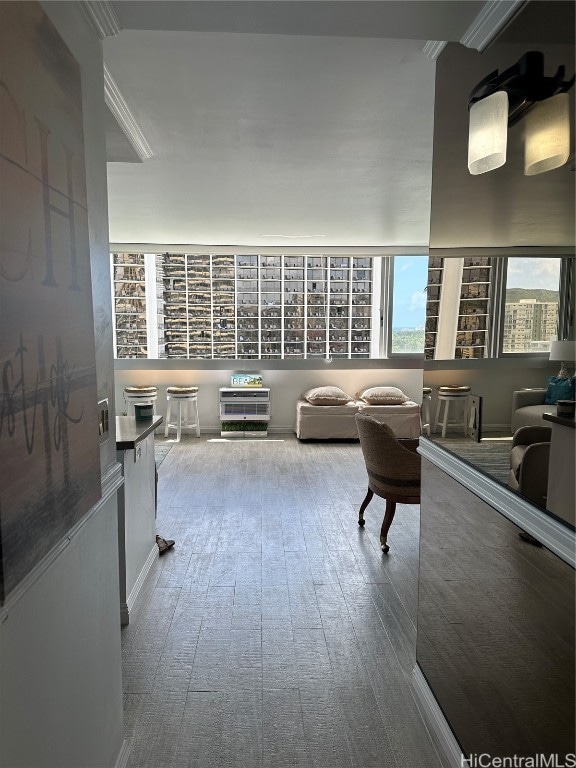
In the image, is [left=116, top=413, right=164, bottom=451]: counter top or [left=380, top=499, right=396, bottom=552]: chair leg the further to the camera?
[left=380, top=499, right=396, bottom=552]: chair leg

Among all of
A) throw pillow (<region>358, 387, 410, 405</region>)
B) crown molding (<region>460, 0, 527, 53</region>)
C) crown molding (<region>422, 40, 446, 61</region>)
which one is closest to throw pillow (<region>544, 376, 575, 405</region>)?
crown molding (<region>460, 0, 527, 53</region>)

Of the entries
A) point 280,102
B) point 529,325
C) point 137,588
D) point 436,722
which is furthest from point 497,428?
point 137,588

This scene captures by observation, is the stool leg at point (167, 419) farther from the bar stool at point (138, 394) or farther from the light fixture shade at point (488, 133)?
the light fixture shade at point (488, 133)

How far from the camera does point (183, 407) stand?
7406mm

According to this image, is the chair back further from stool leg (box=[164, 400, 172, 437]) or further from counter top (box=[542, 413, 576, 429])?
stool leg (box=[164, 400, 172, 437])

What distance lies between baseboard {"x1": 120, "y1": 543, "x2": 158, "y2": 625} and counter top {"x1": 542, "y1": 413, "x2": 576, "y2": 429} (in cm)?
223

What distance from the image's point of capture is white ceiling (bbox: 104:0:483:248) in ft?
4.96

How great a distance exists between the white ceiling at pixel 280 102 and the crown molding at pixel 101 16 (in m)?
0.03

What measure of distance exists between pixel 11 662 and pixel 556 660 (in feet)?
3.89

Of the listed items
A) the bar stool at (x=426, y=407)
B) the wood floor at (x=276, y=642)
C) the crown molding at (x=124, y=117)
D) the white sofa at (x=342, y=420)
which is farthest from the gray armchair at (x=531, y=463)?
the white sofa at (x=342, y=420)

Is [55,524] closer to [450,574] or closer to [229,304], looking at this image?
[450,574]

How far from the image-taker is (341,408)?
22.5 feet

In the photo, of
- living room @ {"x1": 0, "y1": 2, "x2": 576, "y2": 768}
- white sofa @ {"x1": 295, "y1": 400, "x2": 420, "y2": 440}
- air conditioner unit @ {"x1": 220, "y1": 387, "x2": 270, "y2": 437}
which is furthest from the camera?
air conditioner unit @ {"x1": 220, "y1": 387, "x2": 270, "y2": 437}

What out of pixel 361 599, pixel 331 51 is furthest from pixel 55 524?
pixel 361 599
